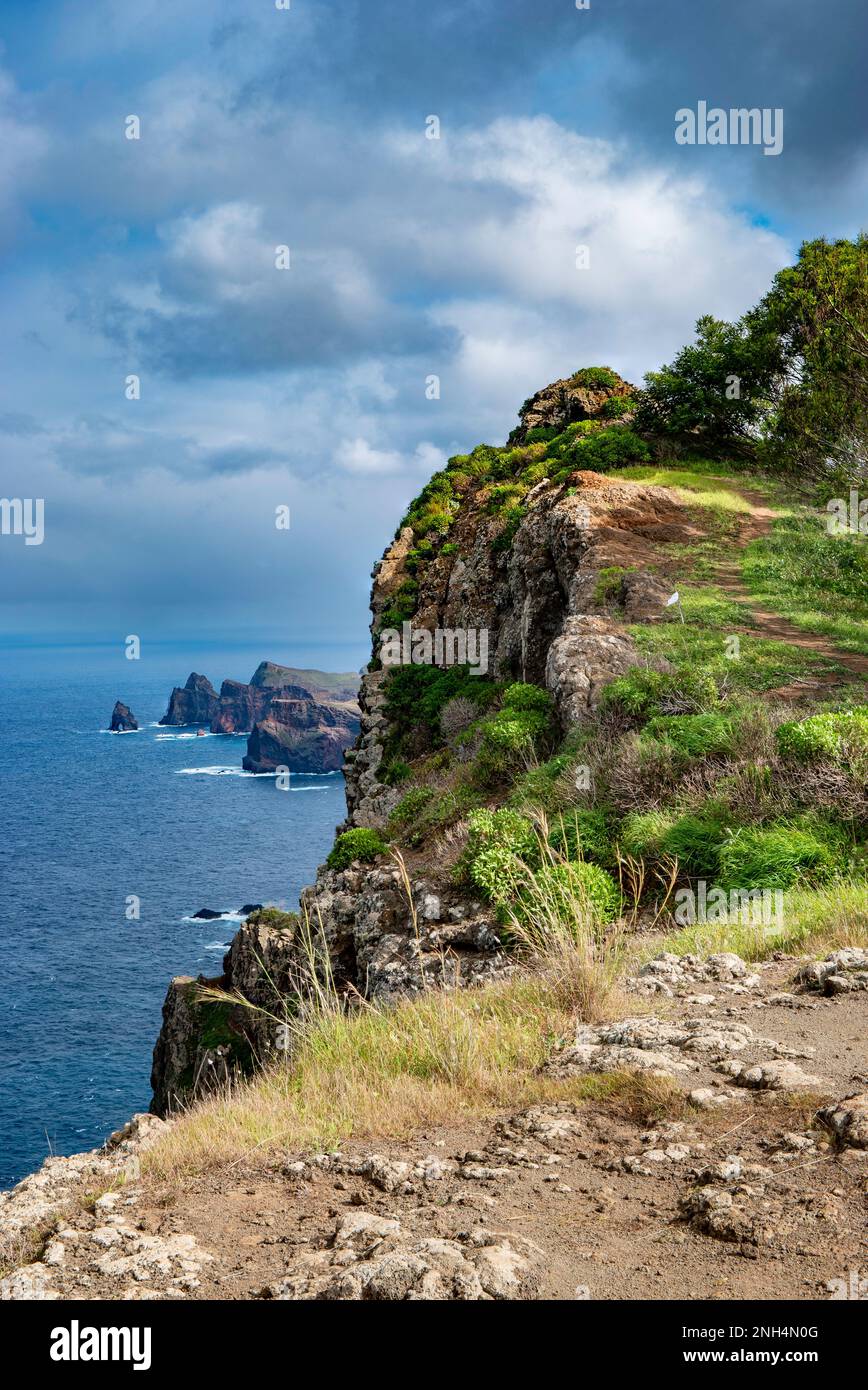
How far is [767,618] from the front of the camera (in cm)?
1666

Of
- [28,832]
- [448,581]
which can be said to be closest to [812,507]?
[448,581]

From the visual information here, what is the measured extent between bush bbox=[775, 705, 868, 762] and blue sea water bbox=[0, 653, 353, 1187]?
11.5 m

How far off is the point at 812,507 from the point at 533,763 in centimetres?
1300

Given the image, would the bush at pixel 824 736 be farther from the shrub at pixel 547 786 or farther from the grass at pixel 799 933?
the shrub at pixel 547 786

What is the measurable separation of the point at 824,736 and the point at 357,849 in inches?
295

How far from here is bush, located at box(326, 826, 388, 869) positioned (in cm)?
1451

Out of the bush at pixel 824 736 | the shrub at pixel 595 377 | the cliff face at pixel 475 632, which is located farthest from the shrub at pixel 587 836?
the shrub at pixel 595 377

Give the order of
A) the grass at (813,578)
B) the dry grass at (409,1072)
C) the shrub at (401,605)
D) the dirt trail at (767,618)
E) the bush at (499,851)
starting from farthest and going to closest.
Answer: the shrub at (401,605) → the grass at (813,578) → the dirt trail at (767,618) → the bush at (499,851) → the dry grass at (409,1072)

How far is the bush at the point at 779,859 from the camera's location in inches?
340

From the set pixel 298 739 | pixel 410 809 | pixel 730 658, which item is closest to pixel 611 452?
pixel 730 658

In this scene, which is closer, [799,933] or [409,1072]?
[409,1072]

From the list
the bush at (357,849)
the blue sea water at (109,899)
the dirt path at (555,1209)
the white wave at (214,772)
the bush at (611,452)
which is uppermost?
the bush at (611,452)

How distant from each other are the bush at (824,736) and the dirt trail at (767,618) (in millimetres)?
3413

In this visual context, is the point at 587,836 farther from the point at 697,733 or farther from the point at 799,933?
the point at 799,933
